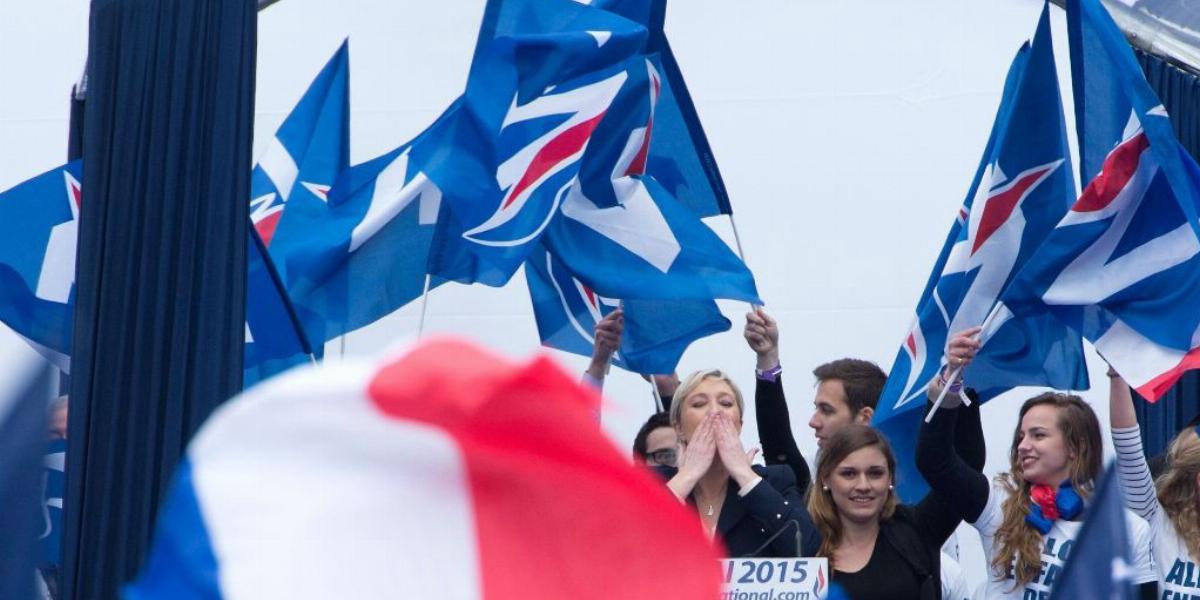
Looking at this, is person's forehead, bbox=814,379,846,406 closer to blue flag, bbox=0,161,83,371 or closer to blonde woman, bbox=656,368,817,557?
blonde woman, bbox=656,368,817,557

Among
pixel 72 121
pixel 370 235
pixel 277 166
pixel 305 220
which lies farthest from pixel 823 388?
pixel 72 121

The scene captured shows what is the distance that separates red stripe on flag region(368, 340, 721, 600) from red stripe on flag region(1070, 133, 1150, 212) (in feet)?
12.7

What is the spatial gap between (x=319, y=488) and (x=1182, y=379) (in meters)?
6.02

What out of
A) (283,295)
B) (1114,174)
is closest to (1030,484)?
(1114,174)

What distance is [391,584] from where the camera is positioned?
1785 millimetres

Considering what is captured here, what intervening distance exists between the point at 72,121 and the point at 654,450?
2.61m

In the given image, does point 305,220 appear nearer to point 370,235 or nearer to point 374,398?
point 370,235

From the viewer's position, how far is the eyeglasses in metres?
5.49

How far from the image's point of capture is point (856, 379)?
5.57m

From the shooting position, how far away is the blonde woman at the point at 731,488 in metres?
4.64

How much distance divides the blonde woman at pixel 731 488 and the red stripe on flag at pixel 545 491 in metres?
2.80

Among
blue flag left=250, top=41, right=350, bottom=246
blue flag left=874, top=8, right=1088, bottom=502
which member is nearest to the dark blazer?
blue flag left=874, top=8, right=1088, bottom=502

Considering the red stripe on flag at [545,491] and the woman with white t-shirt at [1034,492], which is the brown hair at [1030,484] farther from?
the red stripe on flag at [545,491]

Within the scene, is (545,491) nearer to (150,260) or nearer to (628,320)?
(150,260)
